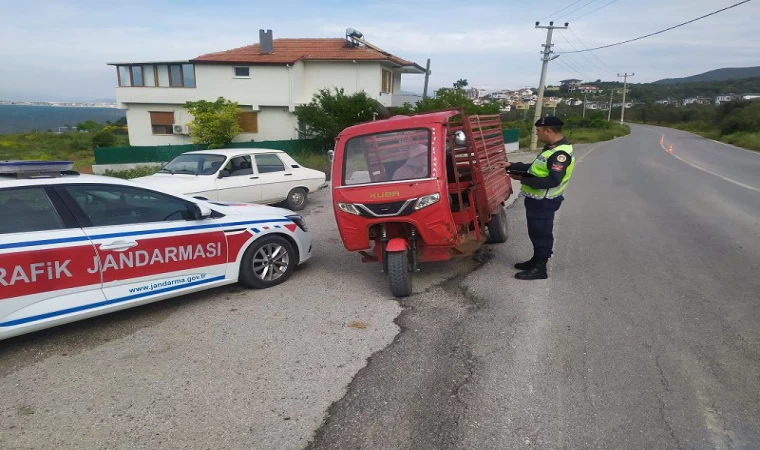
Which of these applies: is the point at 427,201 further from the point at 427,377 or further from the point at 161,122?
the point at 161,122

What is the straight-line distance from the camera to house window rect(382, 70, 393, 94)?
2930 cm

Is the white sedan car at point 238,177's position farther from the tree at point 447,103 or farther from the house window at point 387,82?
the house window at point 387,82

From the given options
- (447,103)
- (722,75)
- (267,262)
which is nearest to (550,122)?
(267,262)

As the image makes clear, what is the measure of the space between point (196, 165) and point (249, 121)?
20.6 m

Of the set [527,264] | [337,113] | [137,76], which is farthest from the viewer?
[137,76]

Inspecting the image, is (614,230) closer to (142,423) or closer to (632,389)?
(632,389)

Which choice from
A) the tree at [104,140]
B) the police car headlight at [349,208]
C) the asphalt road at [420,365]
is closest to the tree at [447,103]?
the asphalt road at [420,365]

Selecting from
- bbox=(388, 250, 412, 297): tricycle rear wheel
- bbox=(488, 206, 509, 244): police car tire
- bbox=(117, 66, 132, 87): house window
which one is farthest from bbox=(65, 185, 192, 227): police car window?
bbox=(117, 66, 132, 87): house window

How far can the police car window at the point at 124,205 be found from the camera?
4.39 metres

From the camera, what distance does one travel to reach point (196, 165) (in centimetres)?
955

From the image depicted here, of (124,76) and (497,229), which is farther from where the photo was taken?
(124,76)

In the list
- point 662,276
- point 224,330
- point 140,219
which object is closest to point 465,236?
point 662,276

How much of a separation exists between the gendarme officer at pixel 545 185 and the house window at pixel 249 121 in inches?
1007

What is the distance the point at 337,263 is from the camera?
6641 millimetres
